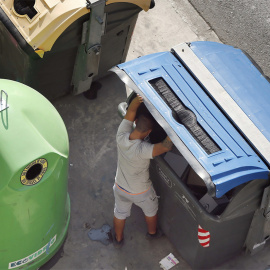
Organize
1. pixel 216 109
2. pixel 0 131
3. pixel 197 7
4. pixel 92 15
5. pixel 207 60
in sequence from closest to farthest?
pixel 0 131
pixel 216 109
pixel 207 60
pixel 92 15
pixel 197 7

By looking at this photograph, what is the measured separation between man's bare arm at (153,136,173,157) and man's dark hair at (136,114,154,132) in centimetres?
17

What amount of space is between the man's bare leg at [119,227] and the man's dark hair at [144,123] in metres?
1.02

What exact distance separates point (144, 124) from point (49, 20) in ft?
4.36

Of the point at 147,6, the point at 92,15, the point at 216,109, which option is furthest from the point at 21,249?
the point at 147,6

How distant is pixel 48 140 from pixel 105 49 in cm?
222

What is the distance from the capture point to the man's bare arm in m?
4.49

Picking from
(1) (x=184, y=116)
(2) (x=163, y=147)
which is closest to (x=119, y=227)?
(2) (x=163, y=147)

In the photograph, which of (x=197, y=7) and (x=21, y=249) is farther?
(x=197, y=7)

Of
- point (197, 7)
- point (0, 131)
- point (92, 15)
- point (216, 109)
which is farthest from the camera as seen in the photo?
point (197, 7)

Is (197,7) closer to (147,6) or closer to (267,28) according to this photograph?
(267,28)

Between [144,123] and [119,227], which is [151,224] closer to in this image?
[119,227]

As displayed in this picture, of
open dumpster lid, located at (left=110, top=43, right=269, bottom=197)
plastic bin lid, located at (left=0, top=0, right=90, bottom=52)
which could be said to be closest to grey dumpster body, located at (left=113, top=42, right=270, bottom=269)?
open dumpster lid, located at (left=110, top=43, right=269, bottom=197)

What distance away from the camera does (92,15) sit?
5266 mm

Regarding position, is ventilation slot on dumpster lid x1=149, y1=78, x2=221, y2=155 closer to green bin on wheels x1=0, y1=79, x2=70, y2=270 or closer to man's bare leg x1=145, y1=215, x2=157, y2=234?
green bin on wheels x1=0, y1=79, x2=70, y2=270
